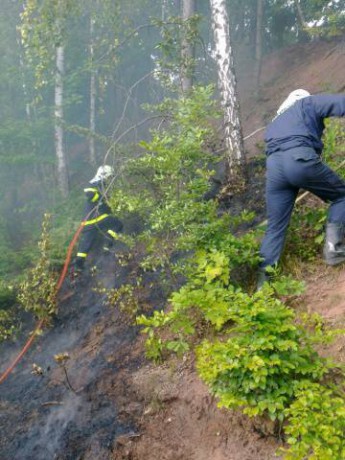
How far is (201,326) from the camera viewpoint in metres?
4.41

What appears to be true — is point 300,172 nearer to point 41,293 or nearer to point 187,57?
point 41,293

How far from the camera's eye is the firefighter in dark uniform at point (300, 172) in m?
4.03

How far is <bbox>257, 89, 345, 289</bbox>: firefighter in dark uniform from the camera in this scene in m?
4.03

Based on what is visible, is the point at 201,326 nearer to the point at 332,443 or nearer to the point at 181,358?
the point at 181,358

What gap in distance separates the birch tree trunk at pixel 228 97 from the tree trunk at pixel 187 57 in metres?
0.99

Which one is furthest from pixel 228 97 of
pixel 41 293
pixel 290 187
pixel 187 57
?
pixel 41 293

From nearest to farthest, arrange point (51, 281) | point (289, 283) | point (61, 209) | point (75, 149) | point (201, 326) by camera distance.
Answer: point (289, 283) < point (201, 326) < point (51, 281) < point (61, 209) < point (75, 149)

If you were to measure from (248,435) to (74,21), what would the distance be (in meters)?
19.1

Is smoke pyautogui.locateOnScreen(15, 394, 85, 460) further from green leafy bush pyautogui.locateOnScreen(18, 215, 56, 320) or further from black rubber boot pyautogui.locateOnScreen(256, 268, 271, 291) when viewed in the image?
black rubber boot pyautogui.locateOnScreen(256, 268, 271, 291)

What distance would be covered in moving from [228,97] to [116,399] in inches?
225

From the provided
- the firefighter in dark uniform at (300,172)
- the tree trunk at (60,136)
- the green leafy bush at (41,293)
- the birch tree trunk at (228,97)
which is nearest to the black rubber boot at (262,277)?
the firefighter in dark uniform at (300,172)

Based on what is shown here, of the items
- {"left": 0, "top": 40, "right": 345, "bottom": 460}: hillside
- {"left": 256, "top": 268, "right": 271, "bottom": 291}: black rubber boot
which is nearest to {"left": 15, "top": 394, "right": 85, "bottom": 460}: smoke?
{"left": 0, "top": 40, "right": 345, "bottom": 460}: hillside

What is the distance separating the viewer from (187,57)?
8930mm

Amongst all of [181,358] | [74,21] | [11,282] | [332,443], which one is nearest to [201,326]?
[181,358]
